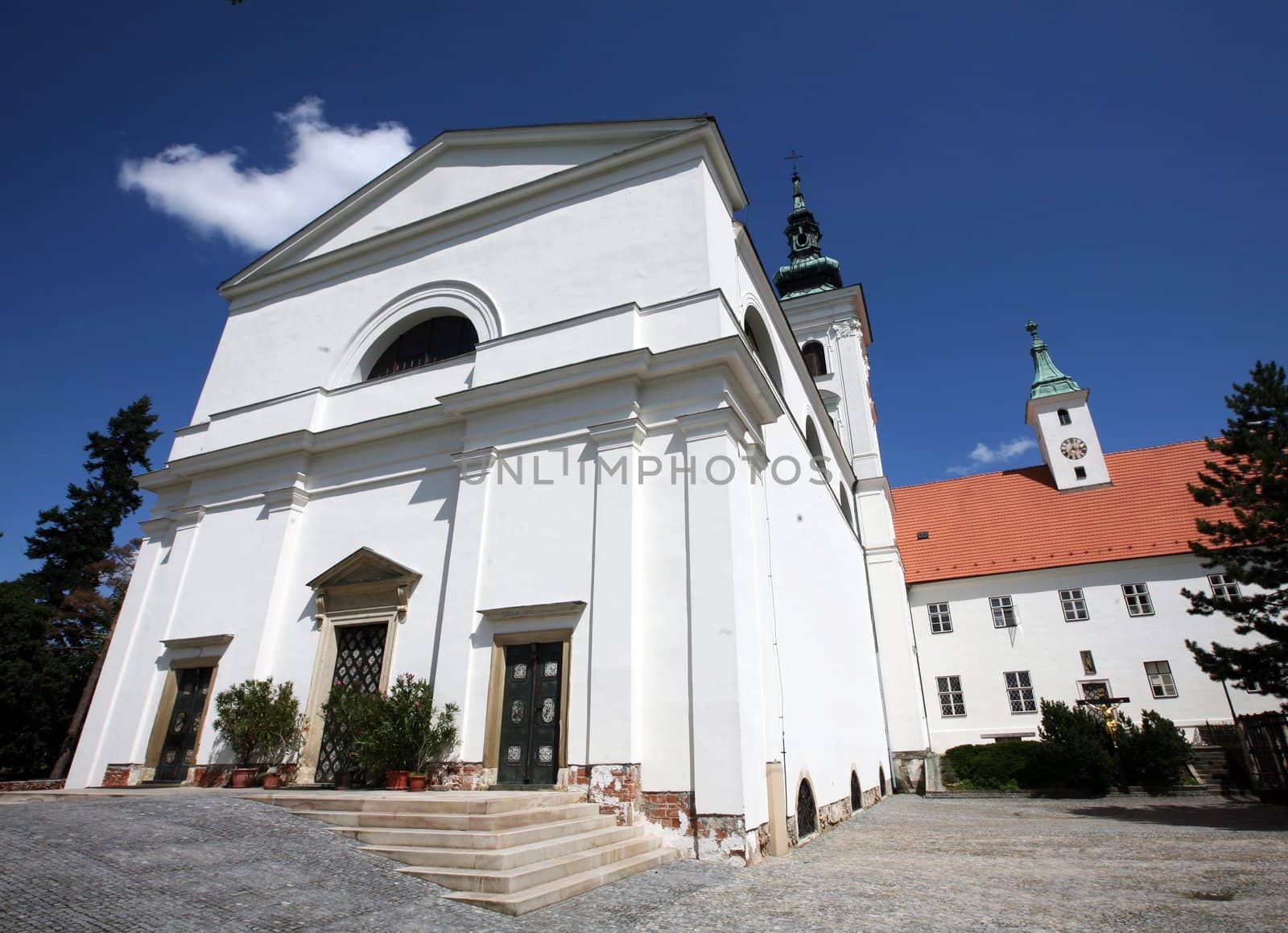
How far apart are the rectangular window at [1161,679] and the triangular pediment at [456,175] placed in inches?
763

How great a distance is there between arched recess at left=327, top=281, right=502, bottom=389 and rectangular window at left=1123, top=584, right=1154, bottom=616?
21.7 meters

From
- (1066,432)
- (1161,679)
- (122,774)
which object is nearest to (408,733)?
(122,774)

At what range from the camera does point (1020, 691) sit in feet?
71.6

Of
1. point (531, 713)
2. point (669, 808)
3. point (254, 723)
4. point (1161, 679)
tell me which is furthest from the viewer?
point (1161, 679)

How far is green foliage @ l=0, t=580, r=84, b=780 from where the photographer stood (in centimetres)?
1867

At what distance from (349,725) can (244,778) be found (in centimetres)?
191

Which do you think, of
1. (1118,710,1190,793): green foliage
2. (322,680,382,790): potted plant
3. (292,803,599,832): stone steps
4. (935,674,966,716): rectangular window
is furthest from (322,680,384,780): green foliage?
(935,674,966,716): rectangular window

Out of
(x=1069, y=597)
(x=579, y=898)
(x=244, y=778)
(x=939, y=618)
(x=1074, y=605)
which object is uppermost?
(x=1069, y=597)

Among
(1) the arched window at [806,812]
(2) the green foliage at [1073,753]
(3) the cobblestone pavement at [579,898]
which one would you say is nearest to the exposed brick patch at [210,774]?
(3) the cobblestone pavement at [579,898]

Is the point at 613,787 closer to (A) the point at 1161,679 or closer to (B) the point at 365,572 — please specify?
(B) the point at 365,572

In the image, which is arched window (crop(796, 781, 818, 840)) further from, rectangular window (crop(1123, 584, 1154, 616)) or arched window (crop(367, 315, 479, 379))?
rectangular window (crop(1123, 584, 1154, 616))

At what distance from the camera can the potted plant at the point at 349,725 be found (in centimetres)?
850

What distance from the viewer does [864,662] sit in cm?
1781

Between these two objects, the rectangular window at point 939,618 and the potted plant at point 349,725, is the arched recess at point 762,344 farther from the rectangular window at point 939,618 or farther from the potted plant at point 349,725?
the rectangular window at point 939,618
